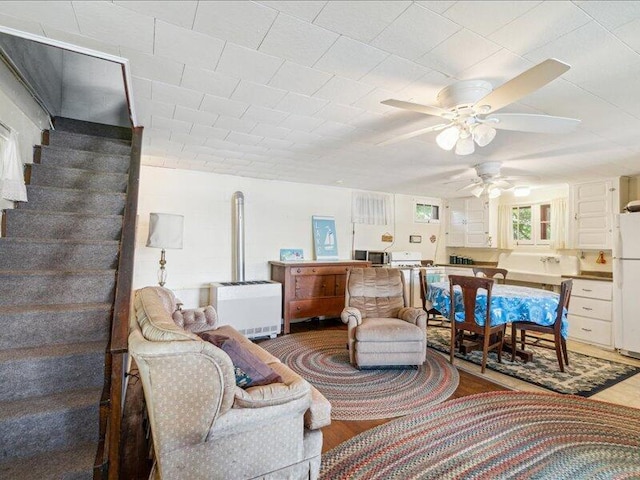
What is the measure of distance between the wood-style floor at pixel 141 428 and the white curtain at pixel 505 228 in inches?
Result: 149

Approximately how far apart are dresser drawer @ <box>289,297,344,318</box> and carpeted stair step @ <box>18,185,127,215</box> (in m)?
2.66

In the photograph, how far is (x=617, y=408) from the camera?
2510 mm

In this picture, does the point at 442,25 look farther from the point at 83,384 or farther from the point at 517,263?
the point at 517,263

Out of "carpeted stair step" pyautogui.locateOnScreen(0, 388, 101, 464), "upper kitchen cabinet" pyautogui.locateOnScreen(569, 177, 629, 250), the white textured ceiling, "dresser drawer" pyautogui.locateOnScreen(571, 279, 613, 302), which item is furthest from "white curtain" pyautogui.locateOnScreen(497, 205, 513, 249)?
"carpeted stair step" pyautogui.locateOnScreen(0, 388, 101, 464)

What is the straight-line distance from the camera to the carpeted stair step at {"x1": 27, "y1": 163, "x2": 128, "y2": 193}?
2.60m

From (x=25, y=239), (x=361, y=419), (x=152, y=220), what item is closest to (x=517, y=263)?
(x=361, y=419)

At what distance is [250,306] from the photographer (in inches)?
167

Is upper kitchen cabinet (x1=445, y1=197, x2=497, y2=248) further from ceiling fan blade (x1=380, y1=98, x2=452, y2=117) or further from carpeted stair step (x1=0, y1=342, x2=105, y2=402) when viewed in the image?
carpeted stair step (x1=0, y1=342, x2=105, y2=402)

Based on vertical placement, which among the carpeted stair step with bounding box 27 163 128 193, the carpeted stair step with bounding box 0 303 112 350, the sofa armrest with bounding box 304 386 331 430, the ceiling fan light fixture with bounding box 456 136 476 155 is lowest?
the sofa armrest with bounding box 304 386 331 430

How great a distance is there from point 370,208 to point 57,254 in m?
4.80

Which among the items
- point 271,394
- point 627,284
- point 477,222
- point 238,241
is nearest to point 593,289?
Result: point 627,284

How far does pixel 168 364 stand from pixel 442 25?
1.98 m

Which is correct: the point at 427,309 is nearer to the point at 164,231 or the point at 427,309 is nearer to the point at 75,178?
the point at 164,231

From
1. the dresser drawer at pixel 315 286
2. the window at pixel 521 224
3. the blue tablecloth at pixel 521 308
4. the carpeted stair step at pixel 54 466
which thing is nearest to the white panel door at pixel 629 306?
the blue tablecloth at pixel 521 308
